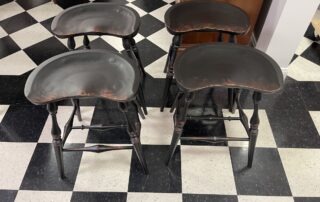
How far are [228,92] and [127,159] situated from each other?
80 cm

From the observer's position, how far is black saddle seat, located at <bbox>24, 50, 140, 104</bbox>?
1.07m

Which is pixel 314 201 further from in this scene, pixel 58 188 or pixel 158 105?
pixel 58 188

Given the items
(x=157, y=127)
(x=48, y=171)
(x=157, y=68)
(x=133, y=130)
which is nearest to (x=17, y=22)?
(x=157, y=68)

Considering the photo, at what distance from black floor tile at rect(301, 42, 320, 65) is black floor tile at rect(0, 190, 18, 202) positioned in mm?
2277

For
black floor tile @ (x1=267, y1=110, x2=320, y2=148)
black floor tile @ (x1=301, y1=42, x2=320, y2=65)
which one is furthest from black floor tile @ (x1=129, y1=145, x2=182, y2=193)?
black floor tile @ (x1=301, y1=42, x2=320, y2=65)

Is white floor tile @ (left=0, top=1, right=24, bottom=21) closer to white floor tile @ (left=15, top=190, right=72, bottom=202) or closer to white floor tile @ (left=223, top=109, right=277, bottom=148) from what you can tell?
white floor tile @ (left=15, top=190, right=72, bottom=202)

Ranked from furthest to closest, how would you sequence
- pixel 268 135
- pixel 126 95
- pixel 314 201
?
pixel 268 135
pixel 314 201
pixel 126 95

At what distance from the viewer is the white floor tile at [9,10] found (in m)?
2.59

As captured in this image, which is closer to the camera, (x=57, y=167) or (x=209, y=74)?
(x=209, y=74)

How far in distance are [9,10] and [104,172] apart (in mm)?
2117

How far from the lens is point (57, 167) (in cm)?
149

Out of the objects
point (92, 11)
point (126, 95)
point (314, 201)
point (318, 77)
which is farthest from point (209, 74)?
point (318, 77)

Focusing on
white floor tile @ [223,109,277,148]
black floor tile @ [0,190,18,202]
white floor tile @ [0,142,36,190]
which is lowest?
black floor tile @ [0,190,18,202]

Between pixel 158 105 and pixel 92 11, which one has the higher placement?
pixel 92 11
